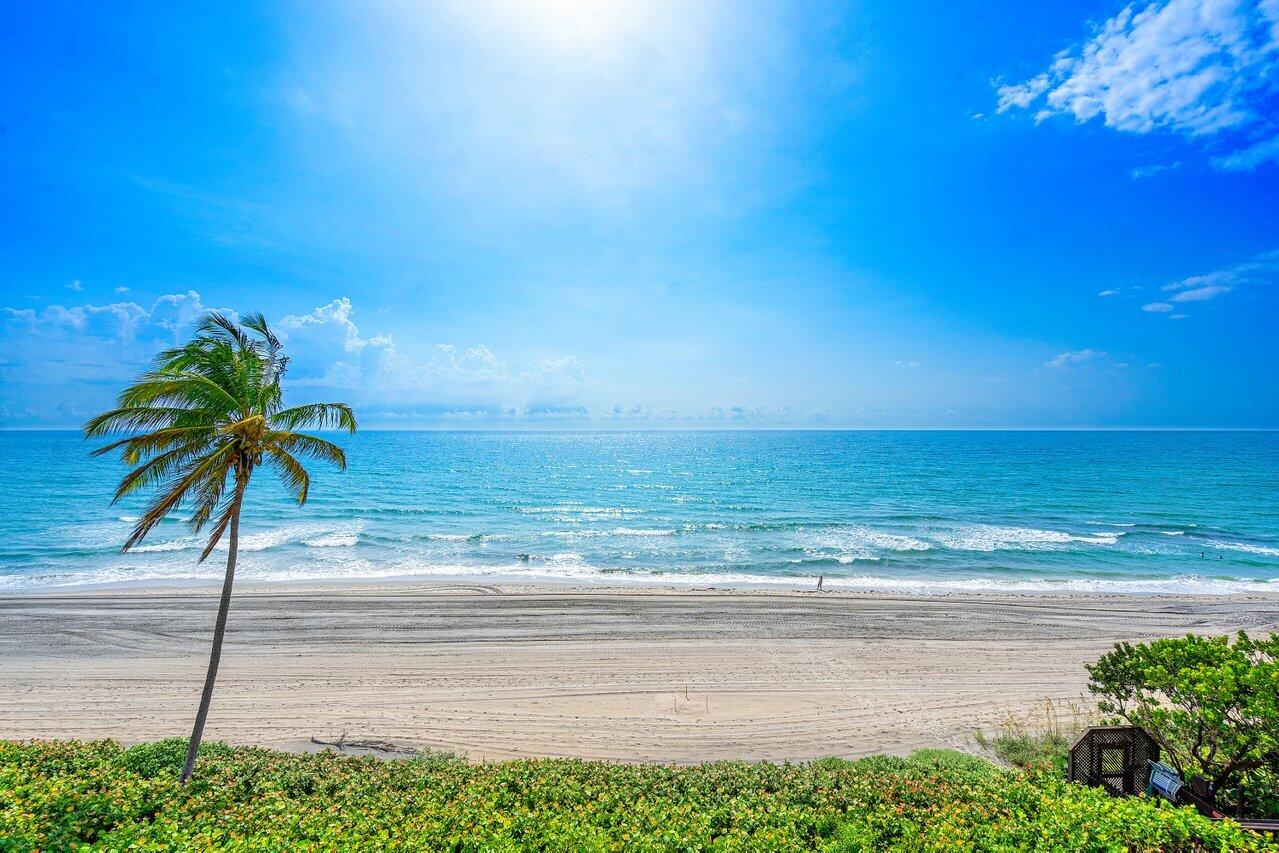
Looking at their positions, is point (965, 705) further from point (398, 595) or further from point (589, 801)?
point (398, 595)

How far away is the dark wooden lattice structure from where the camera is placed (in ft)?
29.3

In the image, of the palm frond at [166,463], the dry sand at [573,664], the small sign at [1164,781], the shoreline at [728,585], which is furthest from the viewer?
the shoreline at [728,585]

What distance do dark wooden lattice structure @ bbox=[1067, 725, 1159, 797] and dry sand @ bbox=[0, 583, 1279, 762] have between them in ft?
17.3

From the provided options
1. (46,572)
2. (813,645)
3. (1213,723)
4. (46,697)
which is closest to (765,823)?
(1213,723)

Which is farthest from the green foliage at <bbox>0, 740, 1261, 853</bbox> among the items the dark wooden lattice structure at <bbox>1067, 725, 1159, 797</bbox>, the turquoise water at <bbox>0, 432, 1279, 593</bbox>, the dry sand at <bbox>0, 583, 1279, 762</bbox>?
the turquoise water at <bbox>0, 432, 1279, 593</bbox>

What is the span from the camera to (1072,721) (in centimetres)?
1488

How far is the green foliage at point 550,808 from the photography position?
20.1ft

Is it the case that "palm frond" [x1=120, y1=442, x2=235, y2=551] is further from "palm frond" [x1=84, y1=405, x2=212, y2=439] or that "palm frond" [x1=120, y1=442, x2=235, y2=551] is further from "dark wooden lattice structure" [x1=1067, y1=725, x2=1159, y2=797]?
"dark wooden lattice structure" [x1=1067, y1=725, x2=1159, y2=797]

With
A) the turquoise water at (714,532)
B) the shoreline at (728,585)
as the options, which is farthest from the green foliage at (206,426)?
the turquoise water at (714,532)

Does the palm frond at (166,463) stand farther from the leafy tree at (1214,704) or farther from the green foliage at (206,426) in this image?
the leafy tree at (1214,704)

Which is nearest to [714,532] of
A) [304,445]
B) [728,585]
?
[728,585]

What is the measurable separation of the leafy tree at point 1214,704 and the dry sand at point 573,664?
226 inches

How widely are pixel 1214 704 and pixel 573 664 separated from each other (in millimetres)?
15524

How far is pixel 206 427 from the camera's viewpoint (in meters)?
9.89
